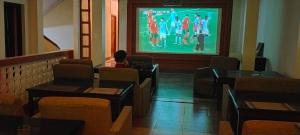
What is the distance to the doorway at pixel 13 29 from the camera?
16.7 feet

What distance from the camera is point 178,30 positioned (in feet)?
28.5

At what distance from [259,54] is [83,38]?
4.36 meters

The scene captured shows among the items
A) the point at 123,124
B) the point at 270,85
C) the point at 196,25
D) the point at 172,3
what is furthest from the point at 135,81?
the point at 196,25

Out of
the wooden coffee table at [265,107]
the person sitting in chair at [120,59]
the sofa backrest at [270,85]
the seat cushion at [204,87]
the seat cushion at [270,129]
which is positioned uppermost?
the person sitting in chair at [120,59]

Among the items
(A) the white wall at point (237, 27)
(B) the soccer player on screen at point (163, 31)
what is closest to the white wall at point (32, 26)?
(B) the soccer player on screen at point (163, 31)

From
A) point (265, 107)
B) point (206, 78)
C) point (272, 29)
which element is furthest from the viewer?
point (272, 29)

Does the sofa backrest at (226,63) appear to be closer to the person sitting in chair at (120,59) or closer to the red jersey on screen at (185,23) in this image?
the person sitting in chair at (120,59)

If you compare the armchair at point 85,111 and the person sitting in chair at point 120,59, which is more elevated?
the person sitting in chair at point 120,59

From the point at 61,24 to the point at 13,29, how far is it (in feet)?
14.0

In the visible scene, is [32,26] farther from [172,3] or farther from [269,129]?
[269,129]

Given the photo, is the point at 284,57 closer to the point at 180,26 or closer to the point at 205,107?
the point at 205,107

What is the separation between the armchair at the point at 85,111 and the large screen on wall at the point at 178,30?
6.84 metres

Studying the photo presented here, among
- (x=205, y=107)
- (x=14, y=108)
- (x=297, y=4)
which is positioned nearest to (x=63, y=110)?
(x=14, y=108)

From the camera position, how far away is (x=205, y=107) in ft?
16.5
